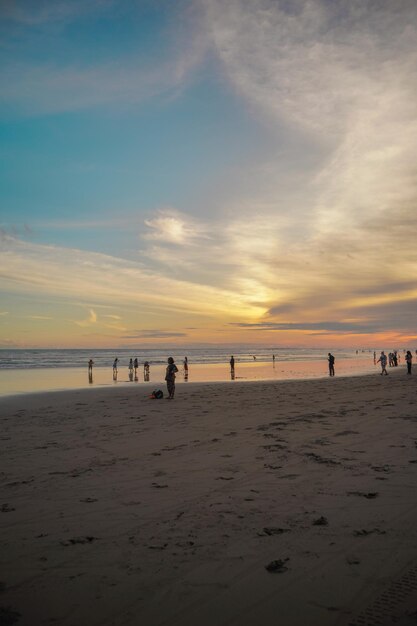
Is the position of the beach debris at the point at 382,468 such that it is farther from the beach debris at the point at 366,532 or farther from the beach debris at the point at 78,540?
the beach debris at the point at 78,540

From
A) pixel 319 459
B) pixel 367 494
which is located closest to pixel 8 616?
pixel 367 494

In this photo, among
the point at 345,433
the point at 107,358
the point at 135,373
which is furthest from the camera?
the point at 107,358

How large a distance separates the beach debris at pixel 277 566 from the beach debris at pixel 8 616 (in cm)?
254

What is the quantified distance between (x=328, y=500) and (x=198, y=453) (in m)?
3.86

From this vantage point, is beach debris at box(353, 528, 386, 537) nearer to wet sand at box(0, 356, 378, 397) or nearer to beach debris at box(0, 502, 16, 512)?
beach debris at box(0, 502, 16, 512)

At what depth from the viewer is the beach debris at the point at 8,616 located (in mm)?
3645

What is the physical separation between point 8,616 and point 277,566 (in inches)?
108

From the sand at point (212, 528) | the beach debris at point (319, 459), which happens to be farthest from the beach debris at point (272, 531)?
the beach debris at point (319, 459)

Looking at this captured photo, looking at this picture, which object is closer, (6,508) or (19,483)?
→ (6,508)

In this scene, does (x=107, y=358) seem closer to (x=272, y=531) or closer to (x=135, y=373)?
(x=135, y=373)

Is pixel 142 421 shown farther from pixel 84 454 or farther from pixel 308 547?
pixel 308 547

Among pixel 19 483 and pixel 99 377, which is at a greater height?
pixel 99 377

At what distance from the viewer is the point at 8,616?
3738 millimetres

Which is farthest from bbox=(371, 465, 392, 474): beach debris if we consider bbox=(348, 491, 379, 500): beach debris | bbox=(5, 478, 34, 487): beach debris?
bbox=(5, 478, 34, 487): beach debris
